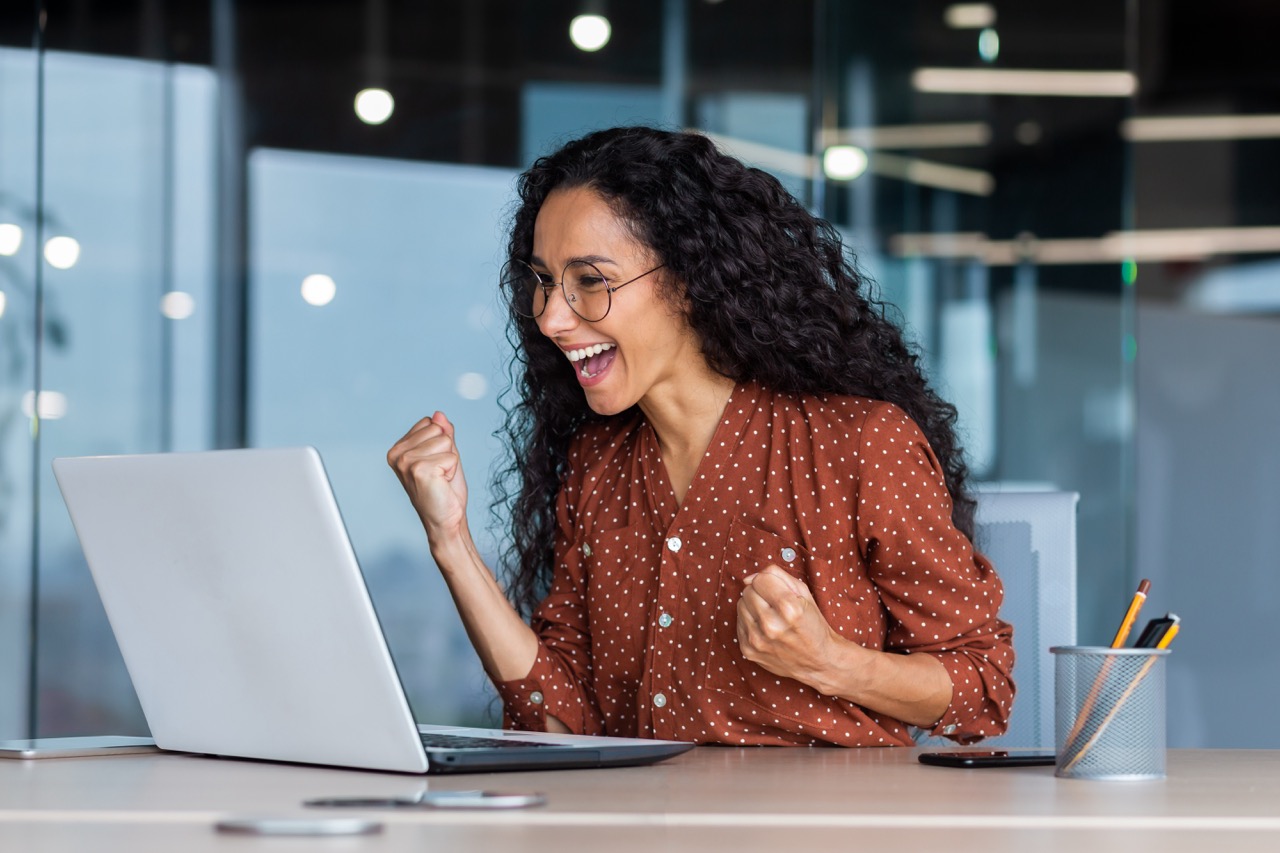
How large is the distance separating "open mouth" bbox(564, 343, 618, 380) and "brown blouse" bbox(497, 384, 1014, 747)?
13 centimetres

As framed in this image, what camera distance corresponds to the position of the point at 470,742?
118 centimetres

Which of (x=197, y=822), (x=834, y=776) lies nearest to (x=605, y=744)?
(x=834, y=776)

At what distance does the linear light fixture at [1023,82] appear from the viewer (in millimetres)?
3533

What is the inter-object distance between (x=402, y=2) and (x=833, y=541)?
2592mm

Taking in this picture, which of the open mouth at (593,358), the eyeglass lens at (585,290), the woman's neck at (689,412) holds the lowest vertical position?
the woman's neck at (689,412)

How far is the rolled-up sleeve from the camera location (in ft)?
4.86

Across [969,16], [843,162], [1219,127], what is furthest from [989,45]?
[1219,127]

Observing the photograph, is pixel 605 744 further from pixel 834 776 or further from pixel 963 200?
pixel 963 200

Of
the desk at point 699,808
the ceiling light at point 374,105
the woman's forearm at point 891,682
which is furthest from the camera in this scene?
the ceiling light at point 374,105

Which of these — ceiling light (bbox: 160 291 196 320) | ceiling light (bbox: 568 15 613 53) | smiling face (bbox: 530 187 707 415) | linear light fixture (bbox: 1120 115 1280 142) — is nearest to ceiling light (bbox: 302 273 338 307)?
ceiling light (bbox: 160 291 196 320)

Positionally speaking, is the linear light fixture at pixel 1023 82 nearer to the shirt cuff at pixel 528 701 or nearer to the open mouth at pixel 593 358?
the open mouth at pixel 593 358

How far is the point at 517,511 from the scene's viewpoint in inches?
73.1

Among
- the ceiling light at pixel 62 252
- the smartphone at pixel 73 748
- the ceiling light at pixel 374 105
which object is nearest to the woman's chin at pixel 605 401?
the smartphone at pixel 73 748

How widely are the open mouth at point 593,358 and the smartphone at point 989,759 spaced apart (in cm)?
64
